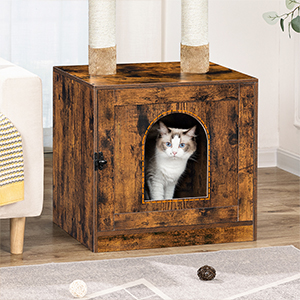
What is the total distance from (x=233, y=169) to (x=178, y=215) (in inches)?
8.8

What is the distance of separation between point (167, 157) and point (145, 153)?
0.08 m

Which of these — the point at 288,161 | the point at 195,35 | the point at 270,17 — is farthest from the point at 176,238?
the point at 288,161

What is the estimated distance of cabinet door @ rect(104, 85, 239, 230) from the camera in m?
1.86

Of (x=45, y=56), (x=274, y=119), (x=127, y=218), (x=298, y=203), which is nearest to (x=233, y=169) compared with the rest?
(x=127, y=218)

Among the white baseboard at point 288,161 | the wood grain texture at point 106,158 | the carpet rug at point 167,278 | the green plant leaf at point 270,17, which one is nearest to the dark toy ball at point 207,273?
the carpet rug at point 167,278

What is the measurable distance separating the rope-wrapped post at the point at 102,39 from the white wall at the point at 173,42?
1016 mm

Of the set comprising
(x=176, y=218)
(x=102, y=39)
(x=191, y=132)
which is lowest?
(x=176, y=218)

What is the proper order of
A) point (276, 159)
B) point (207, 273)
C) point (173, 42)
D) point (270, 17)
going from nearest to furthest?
point (207, 273), point (270, 17), point (173, 42), point (276, 159)

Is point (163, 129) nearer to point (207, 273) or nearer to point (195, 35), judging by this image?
point (195, 35)

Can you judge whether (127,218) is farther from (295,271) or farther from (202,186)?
(295,271)

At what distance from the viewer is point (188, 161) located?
1980 mm

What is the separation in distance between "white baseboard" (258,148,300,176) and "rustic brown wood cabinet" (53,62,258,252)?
1033 millimetres

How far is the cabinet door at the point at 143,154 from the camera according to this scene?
6.09 feet

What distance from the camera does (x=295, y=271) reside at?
1751 mm
